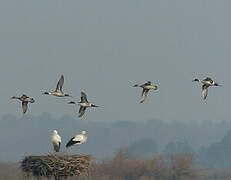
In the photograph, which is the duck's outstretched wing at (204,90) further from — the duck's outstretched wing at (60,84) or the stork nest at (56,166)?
the stork nest at (56,166)

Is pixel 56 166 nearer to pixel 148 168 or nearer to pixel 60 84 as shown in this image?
pixel 60 84

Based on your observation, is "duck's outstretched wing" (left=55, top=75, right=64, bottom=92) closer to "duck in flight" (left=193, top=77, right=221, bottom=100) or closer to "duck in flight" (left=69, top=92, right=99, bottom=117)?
"duck in flight" (left=69, top=92, right=99, bottom=117)

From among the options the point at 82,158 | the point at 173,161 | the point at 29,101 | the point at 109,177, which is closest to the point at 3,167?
the point at 109,177

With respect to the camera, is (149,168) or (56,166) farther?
(149,168)

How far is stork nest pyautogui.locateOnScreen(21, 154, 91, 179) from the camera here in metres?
24.9

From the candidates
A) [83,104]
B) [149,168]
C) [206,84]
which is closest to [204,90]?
[206,84]

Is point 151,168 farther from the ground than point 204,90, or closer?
farther from the ground

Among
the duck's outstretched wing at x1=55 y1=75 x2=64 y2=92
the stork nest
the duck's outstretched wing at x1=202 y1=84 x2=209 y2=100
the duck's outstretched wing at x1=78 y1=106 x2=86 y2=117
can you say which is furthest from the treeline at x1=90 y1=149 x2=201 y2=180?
the stork nest

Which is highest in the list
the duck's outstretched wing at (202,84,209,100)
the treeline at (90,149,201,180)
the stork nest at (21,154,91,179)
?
the treeline at (90,149,201,180)

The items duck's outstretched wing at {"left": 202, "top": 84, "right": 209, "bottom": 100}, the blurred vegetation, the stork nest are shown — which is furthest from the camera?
the blurred vegetation

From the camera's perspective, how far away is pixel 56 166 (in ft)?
81.8

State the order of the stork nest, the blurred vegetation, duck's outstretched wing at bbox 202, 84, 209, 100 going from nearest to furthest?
the stork nest, duck's outstretched wing at bbox 202, 84, 209, 100, the blurred vegetation

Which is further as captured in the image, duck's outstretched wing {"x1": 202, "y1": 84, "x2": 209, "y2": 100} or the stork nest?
duck's outstretched wing {"x1": 202, "y1": 84, "x2": 209, "y2": 100}

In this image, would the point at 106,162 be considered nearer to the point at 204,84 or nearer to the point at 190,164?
the point at 190,164
